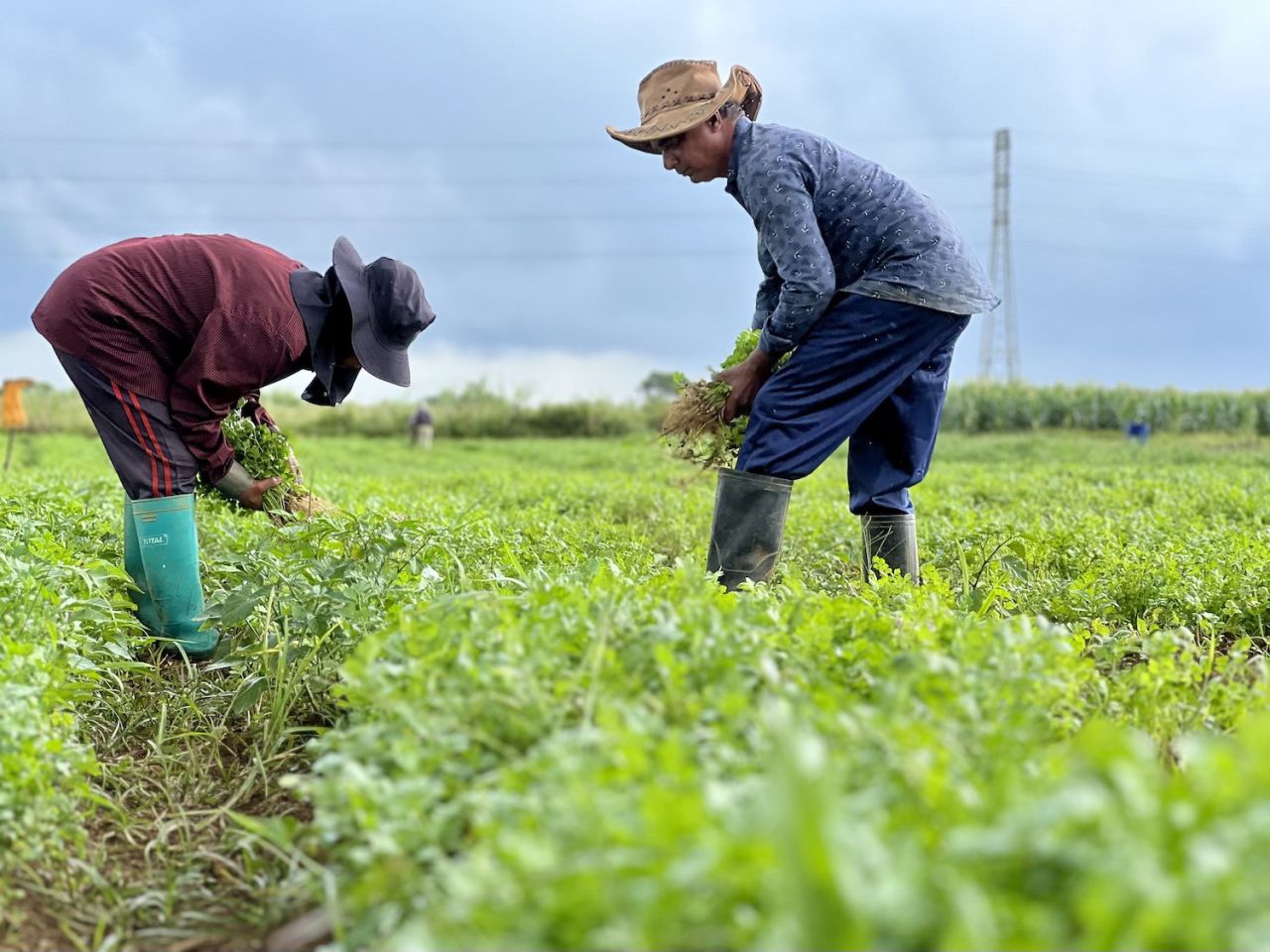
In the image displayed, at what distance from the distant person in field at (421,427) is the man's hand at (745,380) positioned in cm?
2387

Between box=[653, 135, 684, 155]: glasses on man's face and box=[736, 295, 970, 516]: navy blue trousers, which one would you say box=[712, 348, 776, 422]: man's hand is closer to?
box=[736, 295, 970, 516]: navy blue trousers

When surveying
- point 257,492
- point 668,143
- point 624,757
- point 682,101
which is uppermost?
point 682,101

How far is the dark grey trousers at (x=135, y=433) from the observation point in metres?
3.89

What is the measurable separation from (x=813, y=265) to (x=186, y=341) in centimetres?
234

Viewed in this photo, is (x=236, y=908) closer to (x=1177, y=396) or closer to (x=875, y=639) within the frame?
(x=875, y=639)

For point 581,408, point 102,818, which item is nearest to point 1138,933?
point 102,818

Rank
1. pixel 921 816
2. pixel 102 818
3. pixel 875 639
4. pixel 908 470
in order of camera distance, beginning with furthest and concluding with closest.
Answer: pixel 908 470, pixel 102 818, pixel 875 639, pixel 921 816

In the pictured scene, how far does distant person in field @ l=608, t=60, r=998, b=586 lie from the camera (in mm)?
3846

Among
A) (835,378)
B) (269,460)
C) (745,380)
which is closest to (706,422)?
(745,380)

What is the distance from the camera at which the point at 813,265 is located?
12.5 feet

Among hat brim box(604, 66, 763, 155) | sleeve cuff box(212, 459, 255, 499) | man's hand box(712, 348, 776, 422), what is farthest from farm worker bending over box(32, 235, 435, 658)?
man's hand box(712, 348, 776, 422)

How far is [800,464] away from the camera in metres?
4.02

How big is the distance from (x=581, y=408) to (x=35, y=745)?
30.5 meters

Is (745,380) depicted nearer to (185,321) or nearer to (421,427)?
(185,321)
